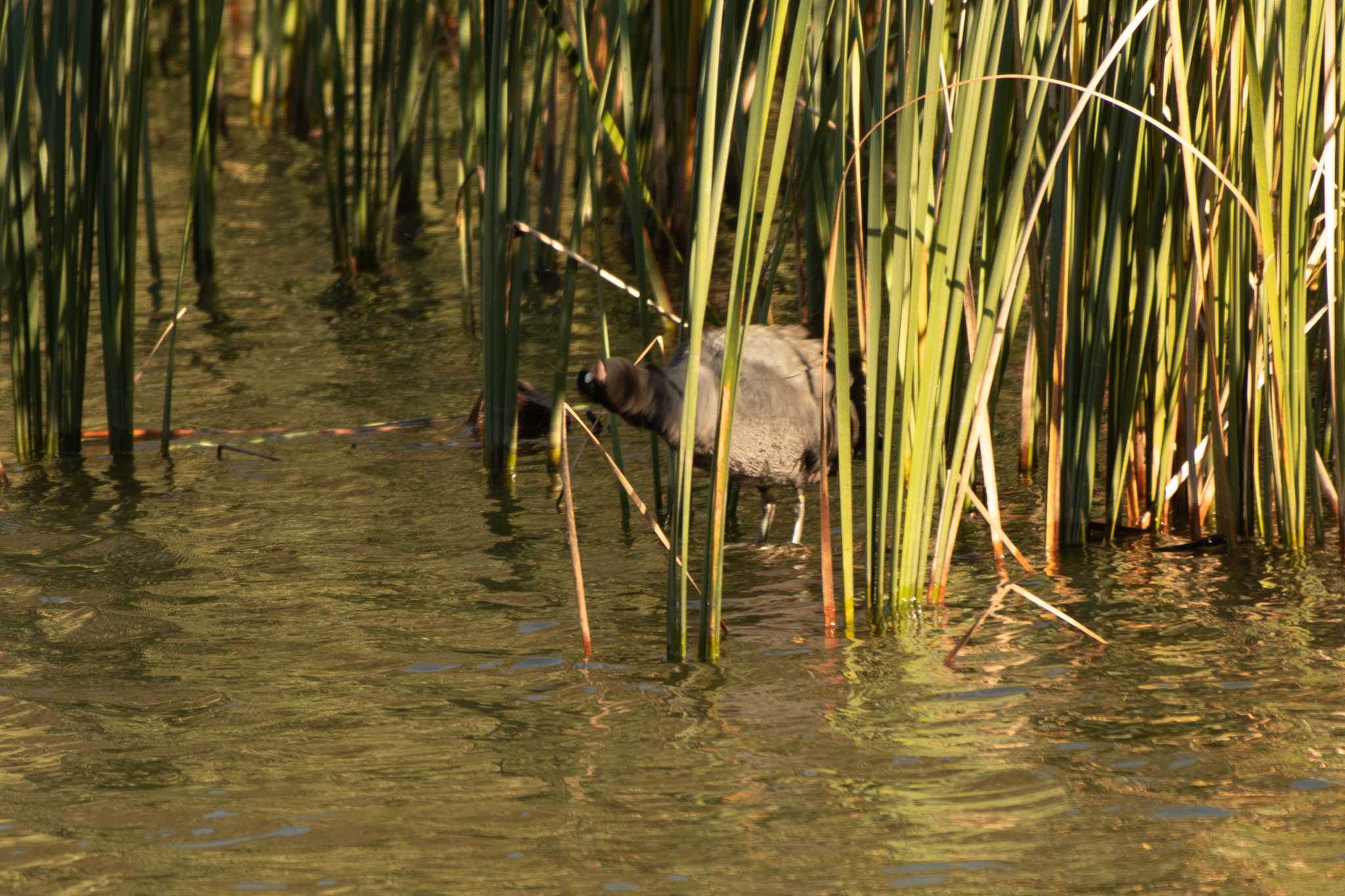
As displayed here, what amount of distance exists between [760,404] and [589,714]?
1.47m

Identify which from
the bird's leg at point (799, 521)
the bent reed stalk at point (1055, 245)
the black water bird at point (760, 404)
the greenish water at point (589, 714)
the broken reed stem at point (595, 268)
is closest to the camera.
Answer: the greenish water at point (589, 714)

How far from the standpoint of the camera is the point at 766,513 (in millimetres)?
5496

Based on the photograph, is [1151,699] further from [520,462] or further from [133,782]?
[520,462]

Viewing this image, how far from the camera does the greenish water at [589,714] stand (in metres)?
3.16

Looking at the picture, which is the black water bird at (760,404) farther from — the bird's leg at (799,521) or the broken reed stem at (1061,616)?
the broken reed stem at (1061,616)

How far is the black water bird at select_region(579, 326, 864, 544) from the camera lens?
194 inches

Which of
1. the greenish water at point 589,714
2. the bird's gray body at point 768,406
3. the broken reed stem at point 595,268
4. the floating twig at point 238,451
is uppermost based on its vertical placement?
the broken reed stem at point 595,268

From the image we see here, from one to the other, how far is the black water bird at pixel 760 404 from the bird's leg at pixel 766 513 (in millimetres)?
137

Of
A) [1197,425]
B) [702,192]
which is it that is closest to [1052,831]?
[702,192]

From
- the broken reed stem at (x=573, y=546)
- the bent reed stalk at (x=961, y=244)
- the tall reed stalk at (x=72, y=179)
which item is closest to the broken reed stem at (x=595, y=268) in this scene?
the bent reed stalk at (x=961, y=244)

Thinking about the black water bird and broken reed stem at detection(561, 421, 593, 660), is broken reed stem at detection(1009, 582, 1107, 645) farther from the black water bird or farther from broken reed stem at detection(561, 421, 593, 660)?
the black water bird

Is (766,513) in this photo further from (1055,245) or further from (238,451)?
(238,451)

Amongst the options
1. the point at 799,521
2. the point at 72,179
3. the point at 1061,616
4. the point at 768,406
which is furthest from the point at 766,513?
the point at 72,179

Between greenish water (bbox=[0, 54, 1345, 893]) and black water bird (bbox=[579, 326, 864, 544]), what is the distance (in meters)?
0.28
